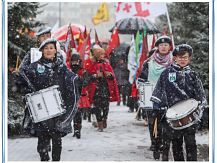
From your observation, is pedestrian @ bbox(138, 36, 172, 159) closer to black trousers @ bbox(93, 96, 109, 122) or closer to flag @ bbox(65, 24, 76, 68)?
flag @ bbox(65, 24, 76, 68)

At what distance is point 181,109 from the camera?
5293mm

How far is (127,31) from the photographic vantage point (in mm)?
11836

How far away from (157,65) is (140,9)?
335 centimetres

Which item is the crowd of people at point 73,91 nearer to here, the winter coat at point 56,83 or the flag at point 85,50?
the winter coat at point 56,83

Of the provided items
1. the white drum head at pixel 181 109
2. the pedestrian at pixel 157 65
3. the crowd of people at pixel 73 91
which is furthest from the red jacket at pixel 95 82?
the white drum head at pixel 181 109

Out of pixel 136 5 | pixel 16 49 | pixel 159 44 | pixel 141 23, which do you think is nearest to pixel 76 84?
pixel 159 44

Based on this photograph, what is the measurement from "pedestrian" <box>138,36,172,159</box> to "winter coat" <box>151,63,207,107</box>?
53 centimetres

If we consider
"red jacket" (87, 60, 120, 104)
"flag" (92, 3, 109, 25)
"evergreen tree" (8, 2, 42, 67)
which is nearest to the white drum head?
"red jacket" (87, 60, 120, 104)

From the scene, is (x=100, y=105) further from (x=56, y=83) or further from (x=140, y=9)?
(x=56, y=83)

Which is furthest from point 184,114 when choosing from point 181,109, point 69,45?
point 69,45

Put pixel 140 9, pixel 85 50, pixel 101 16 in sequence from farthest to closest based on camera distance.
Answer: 1. pixel 101 16
2. pixel 140 9
3. pixel 85 50

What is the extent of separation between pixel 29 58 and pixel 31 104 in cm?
65

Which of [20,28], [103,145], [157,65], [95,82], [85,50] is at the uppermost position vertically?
[20,28]

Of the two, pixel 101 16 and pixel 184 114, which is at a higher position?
pixel 101 16
